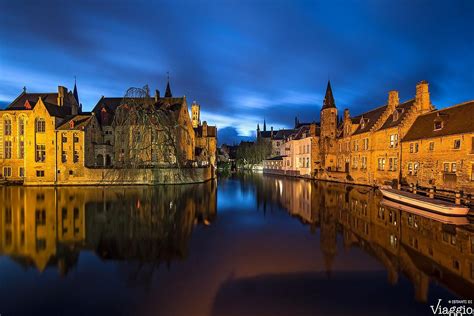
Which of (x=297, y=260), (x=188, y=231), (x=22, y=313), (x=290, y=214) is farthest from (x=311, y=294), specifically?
(x=290, y=214)

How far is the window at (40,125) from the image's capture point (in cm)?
3922

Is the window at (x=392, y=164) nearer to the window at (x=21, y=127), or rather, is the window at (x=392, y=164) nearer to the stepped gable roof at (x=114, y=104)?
the stepped gable roof at (x=114, y=104)

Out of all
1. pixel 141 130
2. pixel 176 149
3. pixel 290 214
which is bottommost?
pixel 290 214

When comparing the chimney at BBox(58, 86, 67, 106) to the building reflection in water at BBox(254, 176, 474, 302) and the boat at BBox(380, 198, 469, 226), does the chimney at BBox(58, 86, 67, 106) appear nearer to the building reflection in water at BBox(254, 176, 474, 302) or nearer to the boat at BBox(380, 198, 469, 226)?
the building reflection in water at BBox(254, 176, 474, 302)

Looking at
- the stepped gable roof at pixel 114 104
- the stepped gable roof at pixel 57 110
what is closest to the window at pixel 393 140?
the stepped gable roof at pixel 114 104

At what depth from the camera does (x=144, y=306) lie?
6.94 metres

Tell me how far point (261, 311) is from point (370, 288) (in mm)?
3413

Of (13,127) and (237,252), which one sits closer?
(237,252)

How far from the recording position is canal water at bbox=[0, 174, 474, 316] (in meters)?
7.09

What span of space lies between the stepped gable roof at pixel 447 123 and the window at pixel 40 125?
46.2m

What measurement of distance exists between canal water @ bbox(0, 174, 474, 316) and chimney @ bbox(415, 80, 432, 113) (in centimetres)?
2089

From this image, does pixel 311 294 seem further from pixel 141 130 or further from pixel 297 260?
pixel 141 130

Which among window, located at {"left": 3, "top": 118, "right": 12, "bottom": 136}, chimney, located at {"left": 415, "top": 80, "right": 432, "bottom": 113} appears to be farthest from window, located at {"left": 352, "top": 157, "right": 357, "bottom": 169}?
window, located at {"left": 3, "top": 118, "right": 12, "bottom": 136}

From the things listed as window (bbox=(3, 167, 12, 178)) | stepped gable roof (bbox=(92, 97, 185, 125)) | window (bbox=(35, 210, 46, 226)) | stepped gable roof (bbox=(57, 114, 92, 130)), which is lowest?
window (bbox=(35, 210, 46, 226))
